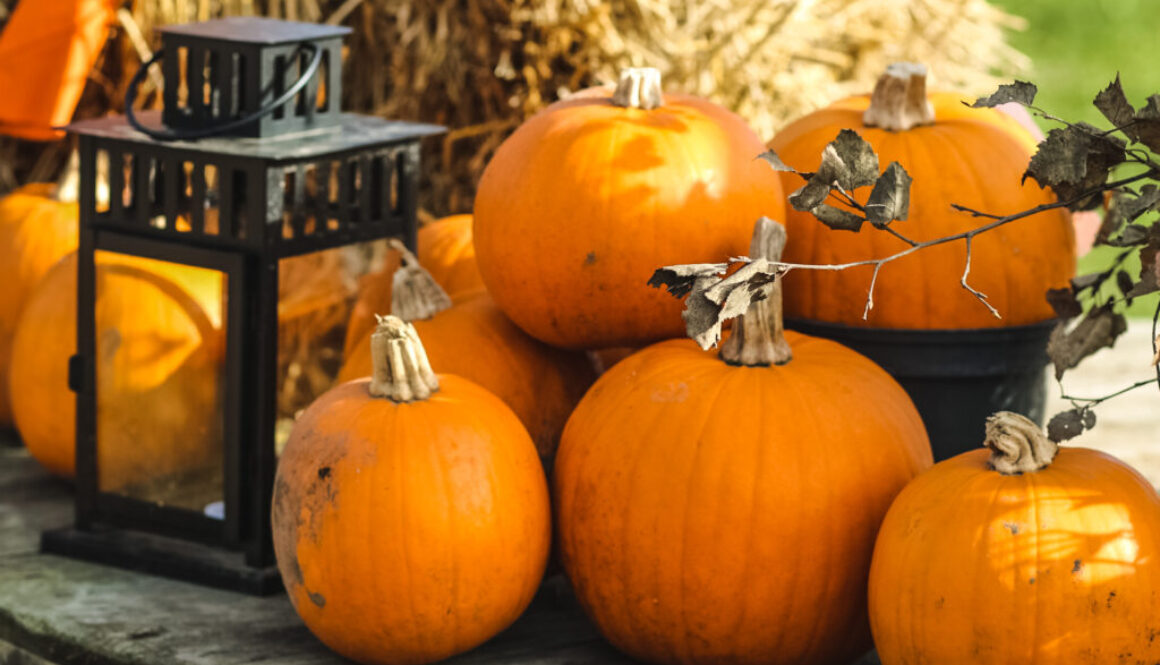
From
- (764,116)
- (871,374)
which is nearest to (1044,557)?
(871,374)

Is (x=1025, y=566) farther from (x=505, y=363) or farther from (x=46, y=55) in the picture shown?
(x=46, y=55)

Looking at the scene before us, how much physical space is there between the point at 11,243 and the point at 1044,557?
2286mm

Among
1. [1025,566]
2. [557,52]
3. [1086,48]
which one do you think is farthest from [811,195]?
[1086,48]

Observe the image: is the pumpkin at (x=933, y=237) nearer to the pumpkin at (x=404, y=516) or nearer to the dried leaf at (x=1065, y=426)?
the dried leaf at (x=1065, y=426)

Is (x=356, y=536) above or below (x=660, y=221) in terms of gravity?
below

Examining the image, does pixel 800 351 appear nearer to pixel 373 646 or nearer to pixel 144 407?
pixel 373 646

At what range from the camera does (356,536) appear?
1.95 metres

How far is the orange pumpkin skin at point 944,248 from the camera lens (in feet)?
7.48

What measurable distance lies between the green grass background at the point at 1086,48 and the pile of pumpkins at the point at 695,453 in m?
3.92

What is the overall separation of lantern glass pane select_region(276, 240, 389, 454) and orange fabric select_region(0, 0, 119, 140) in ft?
3.41

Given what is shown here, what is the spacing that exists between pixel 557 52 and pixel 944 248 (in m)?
1.20

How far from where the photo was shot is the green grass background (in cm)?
693

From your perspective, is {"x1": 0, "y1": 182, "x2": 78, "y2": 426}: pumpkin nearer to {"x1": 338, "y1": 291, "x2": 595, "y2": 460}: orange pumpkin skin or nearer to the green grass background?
{"x1": 338, "y1": 291, "x2": 595, "y2": 460}: orange pumpkin skin

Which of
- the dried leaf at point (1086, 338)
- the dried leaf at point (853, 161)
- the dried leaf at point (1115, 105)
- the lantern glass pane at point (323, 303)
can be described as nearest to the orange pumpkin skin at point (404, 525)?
the lantern glass pane at point (323, 303)
